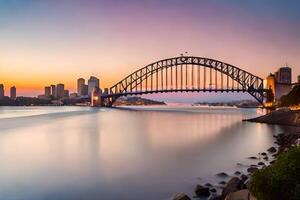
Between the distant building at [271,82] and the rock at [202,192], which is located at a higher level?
the distant building at [271,82]

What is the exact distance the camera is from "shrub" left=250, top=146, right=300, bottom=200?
7207 millimetres

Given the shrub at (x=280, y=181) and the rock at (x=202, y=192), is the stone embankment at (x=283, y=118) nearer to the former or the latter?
the rock at (x=202, y=192)

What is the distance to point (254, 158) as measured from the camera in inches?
851

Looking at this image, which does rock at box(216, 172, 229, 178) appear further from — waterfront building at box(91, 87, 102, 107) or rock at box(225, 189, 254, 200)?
waterfront building at box(91, 87, 102, 107)

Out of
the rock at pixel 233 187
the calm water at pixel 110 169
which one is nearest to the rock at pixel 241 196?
the rock at pixel 233 187

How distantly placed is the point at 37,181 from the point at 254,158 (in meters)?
13.2

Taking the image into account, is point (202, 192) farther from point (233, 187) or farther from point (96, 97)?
point (96, 97)

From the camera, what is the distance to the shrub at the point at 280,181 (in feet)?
23.6

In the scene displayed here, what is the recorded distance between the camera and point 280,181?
7301 millimetres

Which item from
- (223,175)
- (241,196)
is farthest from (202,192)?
(223,175)

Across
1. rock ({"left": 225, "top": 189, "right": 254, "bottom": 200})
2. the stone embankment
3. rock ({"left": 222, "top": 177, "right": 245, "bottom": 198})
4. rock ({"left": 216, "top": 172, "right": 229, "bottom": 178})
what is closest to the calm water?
rock ({"left": 216, "top": 172, "right": 229, "bottom": 178})

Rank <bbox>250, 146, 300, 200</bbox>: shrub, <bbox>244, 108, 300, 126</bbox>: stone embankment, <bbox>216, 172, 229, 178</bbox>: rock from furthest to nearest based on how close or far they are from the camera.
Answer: <bbox>244, 108, 300, 126</bbox>: stone embankment < <bbox>216, 172, 229, 178</bbox>: rock < <bbox>250, 146, 300, 200</bbox>: shrub

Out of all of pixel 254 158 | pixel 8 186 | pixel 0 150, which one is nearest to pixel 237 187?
pixel 8 186

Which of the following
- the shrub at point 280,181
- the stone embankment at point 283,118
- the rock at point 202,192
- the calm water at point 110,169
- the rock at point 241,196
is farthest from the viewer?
the stone embankment at point 283,118
